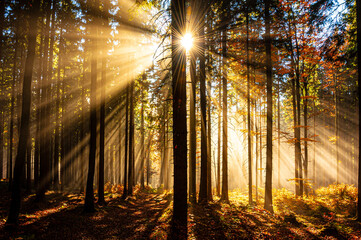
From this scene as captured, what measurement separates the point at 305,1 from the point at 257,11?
6.11 meters

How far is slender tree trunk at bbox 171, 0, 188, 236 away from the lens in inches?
241

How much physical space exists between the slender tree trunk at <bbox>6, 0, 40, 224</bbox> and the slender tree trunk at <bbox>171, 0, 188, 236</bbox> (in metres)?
5.96

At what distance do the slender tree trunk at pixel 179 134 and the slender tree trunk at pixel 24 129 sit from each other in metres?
5.96

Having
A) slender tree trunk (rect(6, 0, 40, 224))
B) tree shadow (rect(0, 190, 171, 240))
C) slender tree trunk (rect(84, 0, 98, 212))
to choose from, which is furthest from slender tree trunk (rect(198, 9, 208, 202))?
slender tree trunk (rect(6, 0, 40, 224))

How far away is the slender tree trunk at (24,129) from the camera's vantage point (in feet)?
23.4

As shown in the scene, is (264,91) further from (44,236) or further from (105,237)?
(44,236)

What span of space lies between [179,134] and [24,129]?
639cm

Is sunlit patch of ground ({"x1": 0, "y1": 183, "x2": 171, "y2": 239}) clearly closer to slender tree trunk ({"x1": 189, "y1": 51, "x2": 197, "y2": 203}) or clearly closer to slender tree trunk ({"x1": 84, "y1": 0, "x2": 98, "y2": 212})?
slender tree trunk ({"x1": 84, "y1": 0, "x2": 98, "y2": 212})

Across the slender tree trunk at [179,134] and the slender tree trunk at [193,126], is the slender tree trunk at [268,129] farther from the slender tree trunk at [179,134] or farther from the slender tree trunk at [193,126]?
the slender tree trunk at [179,134]

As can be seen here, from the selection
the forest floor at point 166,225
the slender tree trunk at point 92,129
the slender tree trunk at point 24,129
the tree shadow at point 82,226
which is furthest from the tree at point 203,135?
the slender tree trunk at point 24,129

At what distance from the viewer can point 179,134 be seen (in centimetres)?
618

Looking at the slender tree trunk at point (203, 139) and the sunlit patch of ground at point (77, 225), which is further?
the slender tree trunk at point (203, 139)

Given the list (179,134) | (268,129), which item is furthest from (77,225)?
(268,129)

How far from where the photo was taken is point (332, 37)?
410 inches
